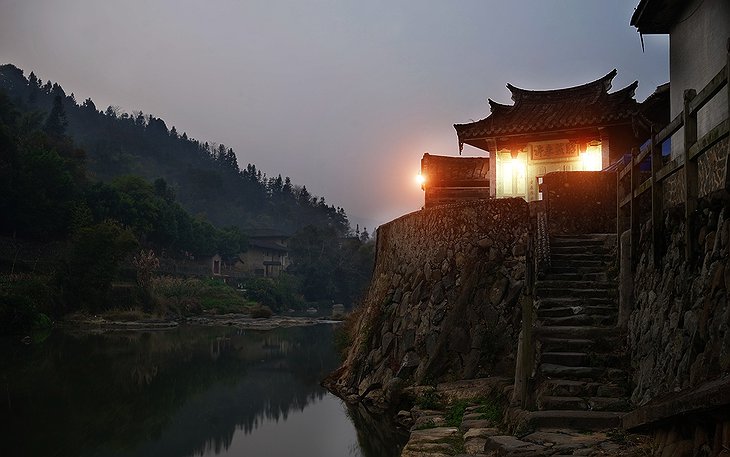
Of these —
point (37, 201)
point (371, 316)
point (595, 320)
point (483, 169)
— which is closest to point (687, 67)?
point (595, 320)

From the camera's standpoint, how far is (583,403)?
869 centimetres

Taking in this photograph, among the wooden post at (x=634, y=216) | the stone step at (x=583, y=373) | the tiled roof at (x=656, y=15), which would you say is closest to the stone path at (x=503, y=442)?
the stone step at (x=583, y=373)

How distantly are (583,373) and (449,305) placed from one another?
6.47 m

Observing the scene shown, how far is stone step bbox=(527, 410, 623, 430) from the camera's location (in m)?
8.01

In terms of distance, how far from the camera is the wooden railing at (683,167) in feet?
21.8

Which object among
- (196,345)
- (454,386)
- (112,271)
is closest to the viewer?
(454,386)

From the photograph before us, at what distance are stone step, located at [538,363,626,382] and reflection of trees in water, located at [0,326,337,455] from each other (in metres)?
9.08

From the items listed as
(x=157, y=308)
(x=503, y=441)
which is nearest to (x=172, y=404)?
(x=503, y=441)

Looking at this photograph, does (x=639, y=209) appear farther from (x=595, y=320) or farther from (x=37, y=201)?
(x=37, y=201)

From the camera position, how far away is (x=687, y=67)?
349 inches

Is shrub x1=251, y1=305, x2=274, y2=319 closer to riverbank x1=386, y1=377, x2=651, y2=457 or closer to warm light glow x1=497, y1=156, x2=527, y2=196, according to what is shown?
warm light glow x1=497, y1=156, x2=527, y2=196

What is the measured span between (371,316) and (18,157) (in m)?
41.2

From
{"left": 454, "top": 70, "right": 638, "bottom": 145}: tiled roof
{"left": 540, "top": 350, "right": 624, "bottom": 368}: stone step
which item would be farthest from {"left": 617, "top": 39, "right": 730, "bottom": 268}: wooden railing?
{"left": 454, "top": 70, "right": 638, "bottom": 145}: tiled roof

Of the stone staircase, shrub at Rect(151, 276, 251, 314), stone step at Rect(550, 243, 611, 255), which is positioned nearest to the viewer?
the stone staircase
